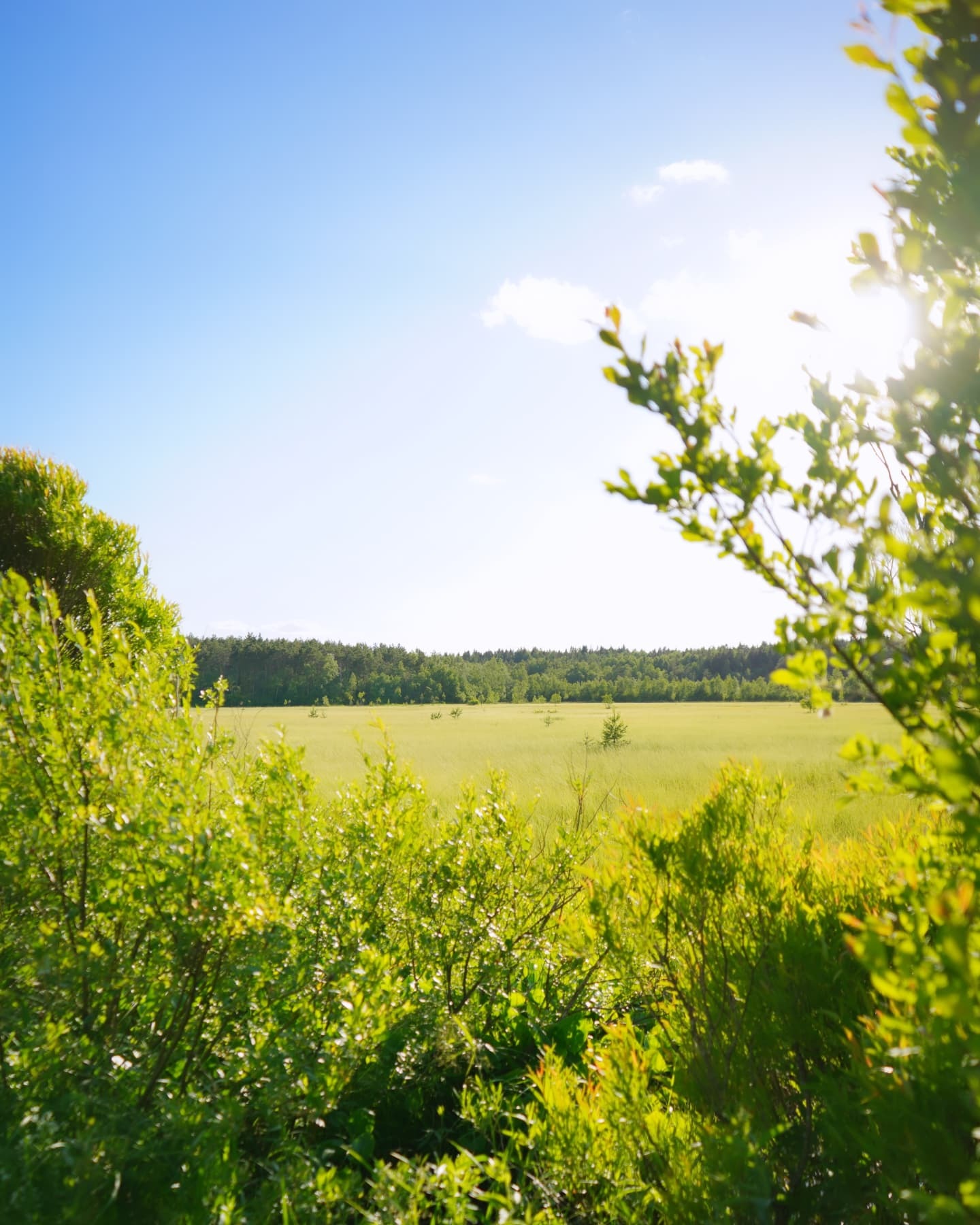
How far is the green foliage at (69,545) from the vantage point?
25.0 ft

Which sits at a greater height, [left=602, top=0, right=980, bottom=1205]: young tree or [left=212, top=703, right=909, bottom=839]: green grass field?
[left=602, top=0, right=980, bottom=1205]: young tree

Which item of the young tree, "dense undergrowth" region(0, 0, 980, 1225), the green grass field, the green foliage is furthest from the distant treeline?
the young tree

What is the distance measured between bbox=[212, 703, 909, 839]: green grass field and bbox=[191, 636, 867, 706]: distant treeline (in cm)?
3983

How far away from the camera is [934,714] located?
1.51m

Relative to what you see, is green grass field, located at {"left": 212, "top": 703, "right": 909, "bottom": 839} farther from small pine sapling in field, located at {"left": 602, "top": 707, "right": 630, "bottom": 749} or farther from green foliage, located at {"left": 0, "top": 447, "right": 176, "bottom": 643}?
green foliage, located at {"left": 0, "top": 447, "right": 176, "bottom": 643}

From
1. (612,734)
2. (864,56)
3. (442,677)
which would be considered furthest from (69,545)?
(442,677)

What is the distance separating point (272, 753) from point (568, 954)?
2.53m

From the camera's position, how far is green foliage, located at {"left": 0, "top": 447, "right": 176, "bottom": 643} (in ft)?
25.0

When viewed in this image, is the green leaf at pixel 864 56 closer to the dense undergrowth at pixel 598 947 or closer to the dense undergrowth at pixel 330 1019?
the dense undergrowth at pixel 598 947

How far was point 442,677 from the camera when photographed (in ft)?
294

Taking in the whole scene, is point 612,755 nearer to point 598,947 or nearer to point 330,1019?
point 598,947

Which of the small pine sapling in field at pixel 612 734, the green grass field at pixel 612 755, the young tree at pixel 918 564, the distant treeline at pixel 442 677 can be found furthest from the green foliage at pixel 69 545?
the distant treeline at pixel 442 677

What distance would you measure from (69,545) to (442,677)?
270 feet

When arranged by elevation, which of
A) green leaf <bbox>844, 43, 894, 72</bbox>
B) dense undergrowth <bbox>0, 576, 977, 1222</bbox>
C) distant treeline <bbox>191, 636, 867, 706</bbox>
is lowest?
distant treeline <bbox>191, 636, 867, 706</bbox>
